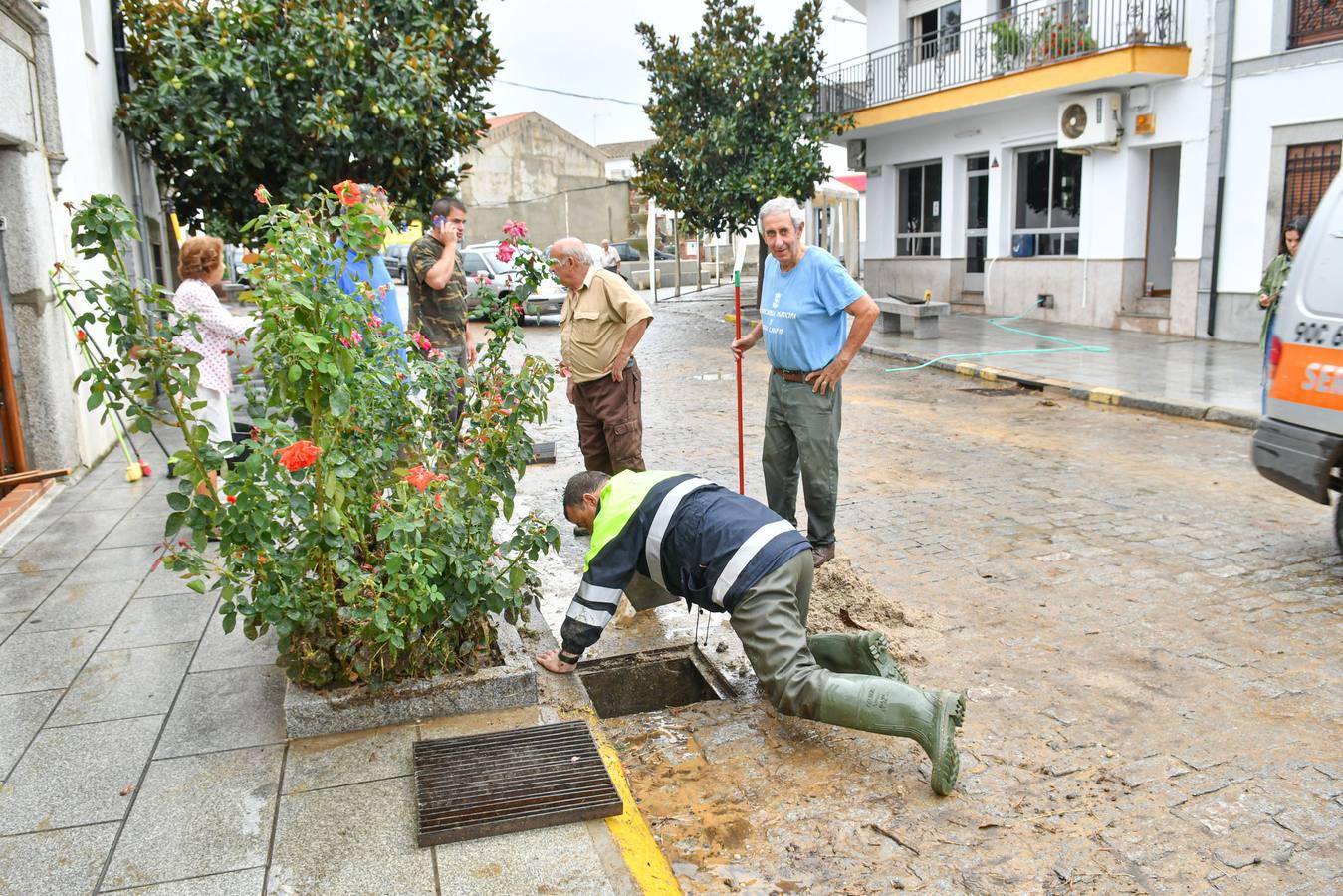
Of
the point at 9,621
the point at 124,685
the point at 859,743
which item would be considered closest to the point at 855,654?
the point at 859,743

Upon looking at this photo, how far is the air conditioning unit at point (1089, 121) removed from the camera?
17.4m

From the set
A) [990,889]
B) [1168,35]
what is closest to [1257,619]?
[990,889]

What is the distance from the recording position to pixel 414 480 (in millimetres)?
3771

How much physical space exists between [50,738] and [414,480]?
5.37 feet

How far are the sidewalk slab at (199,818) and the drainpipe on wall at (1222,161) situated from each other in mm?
15760

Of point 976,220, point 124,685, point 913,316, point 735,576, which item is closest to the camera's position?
point 735,576

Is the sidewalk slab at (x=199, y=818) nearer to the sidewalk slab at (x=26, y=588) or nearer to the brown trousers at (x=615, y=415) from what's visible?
the sidewalk slab at (x=26, y=588)

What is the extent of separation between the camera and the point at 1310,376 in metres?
5.67

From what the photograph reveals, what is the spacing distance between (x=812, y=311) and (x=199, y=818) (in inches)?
144

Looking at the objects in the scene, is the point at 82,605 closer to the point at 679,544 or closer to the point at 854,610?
the point at 679,544

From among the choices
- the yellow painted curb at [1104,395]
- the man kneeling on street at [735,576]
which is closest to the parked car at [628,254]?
the yellow painted curb at [1104,395]

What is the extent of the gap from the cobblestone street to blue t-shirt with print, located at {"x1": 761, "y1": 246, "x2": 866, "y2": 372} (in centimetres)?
130

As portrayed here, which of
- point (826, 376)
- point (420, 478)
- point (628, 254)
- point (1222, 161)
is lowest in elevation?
Result: point (420, 478)

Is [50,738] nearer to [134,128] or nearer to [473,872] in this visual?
[473,872]
